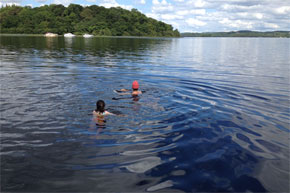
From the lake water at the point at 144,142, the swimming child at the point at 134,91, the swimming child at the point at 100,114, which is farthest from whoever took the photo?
the swimming child at the point at 134,91

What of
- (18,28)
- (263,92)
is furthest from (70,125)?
(18,28)

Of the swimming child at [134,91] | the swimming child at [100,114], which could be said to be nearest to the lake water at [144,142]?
the swimming child at [100,114]

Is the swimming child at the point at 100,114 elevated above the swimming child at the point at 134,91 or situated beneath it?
situated beneath

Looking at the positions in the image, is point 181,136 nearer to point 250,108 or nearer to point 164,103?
point 164,103

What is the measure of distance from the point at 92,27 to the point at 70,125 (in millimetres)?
184437

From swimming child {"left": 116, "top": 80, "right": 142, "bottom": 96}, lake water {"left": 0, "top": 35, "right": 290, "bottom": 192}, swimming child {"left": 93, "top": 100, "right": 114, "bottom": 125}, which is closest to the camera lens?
lake water {"left": 0, "top": 35, "right": 290, "bottom": 192}

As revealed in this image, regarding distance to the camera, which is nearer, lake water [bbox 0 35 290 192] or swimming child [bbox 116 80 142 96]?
lake water [bbox 0 35 290 192]

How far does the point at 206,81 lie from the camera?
1652 centimetres

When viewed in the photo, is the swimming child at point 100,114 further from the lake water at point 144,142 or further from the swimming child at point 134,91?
the swimming child at point 134,91

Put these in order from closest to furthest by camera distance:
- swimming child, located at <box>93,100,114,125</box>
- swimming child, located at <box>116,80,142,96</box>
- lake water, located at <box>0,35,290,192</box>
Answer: lake water, located at <box>0,35,290,192</box> → swimming child, located at <box>93,100,114,125</box> → swimming child, located at <box>116,80,142,96</box>

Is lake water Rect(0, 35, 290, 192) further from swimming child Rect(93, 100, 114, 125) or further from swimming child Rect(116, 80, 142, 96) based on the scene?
swimming child Rect(116, 80, 142, 96)

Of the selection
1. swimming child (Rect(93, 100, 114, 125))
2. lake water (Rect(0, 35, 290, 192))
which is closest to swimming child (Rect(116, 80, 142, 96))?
lake water (Rect(0, 35, 290, 192))

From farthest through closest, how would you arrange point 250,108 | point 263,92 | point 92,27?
point 92,27 < point 263,92 < point 250,108

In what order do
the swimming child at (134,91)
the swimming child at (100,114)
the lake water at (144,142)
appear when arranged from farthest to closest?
the swimming child at (134,91) → the swimming child at (100,114) → the lake water at (144,142)
